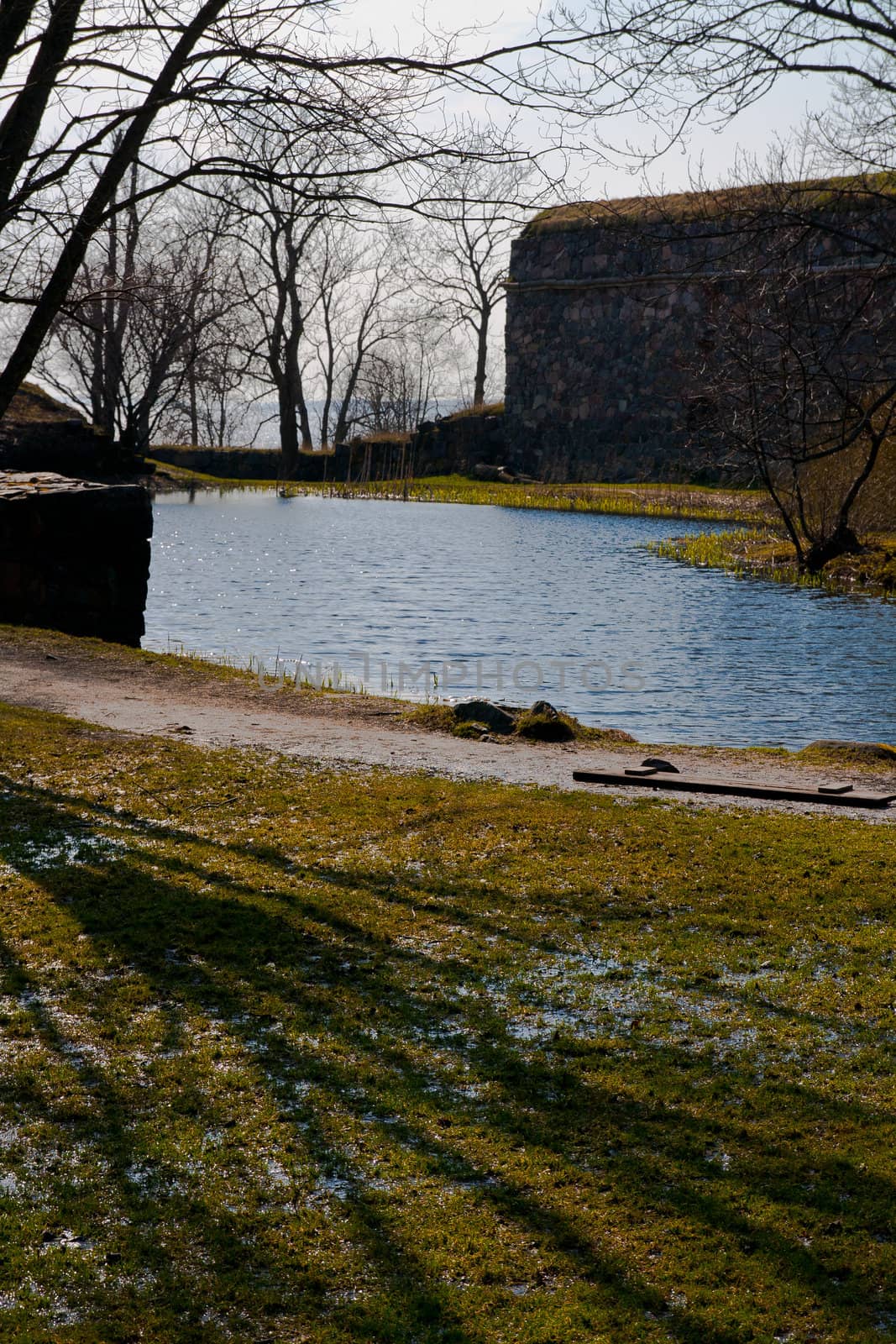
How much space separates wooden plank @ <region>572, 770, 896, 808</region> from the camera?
724 centimetres

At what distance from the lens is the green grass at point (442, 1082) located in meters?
2.64

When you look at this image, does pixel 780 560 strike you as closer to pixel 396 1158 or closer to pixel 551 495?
pixel 551 495

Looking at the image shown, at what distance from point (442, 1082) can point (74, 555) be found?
1101 cm

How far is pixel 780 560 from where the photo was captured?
2420cm

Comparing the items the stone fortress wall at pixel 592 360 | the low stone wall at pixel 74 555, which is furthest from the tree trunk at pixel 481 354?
the low stone wall at pixel 74 555

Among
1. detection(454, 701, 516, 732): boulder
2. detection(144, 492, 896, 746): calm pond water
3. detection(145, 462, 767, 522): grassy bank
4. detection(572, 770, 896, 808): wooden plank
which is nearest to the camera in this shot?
detection(572, 770, 896, 808): wooden plank

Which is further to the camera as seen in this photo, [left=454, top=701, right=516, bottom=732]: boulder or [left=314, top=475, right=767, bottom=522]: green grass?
A: [left=314, top=475, right=767, bottom=522]: green grass

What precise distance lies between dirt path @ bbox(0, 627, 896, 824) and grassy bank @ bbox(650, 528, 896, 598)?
1225cm

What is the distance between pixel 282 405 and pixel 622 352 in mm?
14225

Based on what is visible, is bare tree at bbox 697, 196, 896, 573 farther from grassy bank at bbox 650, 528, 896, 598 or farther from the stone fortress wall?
the stone fortress wall

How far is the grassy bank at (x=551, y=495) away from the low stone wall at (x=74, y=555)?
799 inches

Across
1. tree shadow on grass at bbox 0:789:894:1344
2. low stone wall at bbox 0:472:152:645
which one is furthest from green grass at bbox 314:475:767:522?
tree shadow on grass at bbox 0:789:894:1344

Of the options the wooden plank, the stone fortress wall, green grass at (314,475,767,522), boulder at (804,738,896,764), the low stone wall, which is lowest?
boulder at (804,738,896,764)

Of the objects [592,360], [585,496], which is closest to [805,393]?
[585,496]
